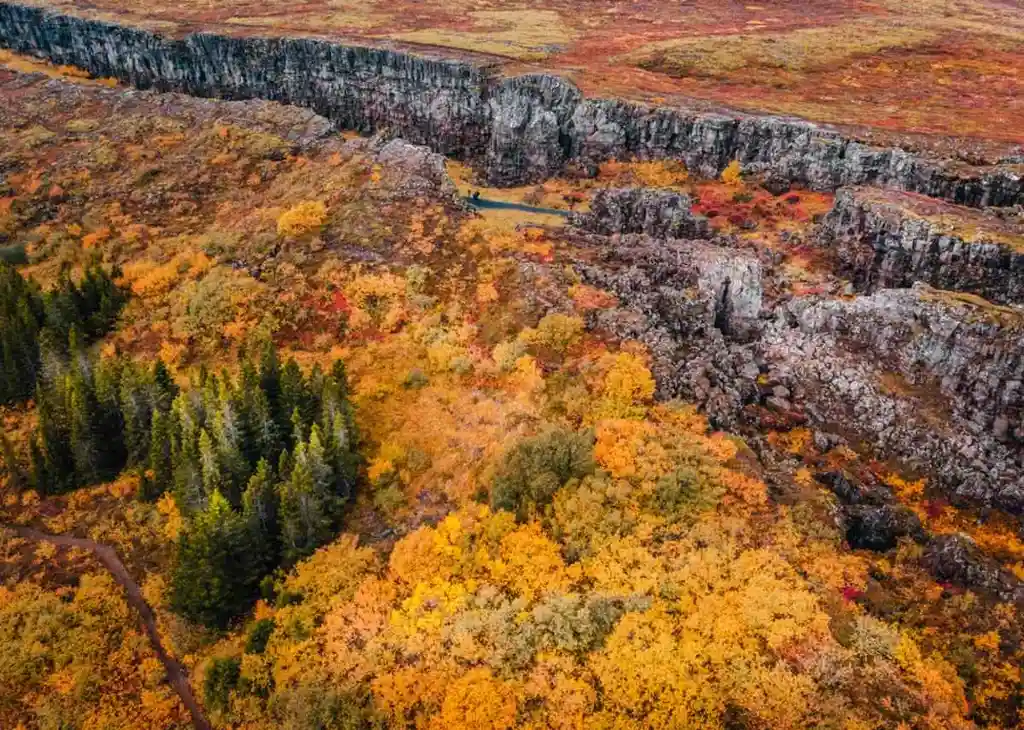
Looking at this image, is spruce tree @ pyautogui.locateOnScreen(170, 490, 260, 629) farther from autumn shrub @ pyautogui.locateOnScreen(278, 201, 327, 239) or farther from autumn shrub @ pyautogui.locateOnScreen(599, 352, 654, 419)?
autumn shrub @ pyautogui.locateOnScreen(278, 201, 327, 239)

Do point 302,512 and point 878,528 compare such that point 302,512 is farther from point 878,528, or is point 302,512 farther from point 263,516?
point 878,528

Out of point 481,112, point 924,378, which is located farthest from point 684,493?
point 481,112

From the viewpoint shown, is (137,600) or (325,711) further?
(137,600)

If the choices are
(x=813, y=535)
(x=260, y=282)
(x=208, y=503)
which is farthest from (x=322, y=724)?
(x=260, y=282)

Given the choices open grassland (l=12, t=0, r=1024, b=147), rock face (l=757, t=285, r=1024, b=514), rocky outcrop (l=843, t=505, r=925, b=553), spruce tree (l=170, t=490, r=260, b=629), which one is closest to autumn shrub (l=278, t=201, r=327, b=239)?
spruce tree (l=170, t=490, r=260, b=629)

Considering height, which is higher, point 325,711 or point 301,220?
point 301,220
